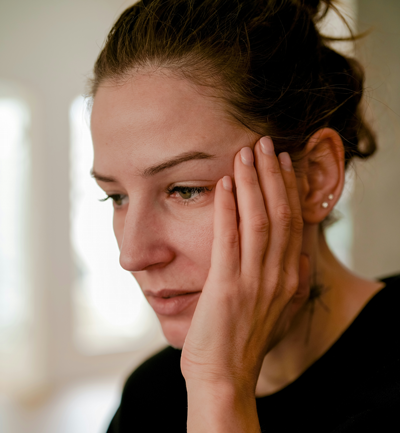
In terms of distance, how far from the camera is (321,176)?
0.97m

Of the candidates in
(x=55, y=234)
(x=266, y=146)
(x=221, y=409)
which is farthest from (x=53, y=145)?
(x=221, y=409)

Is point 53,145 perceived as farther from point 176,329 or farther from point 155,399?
point 176,329

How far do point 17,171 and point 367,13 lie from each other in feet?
9.97

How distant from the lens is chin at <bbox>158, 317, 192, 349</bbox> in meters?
0.98

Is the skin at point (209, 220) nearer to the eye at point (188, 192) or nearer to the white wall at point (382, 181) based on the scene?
the eye at point (188, 192)

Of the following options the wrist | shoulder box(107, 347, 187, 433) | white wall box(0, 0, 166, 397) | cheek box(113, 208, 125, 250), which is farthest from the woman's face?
white wall box(0, 0, 166, 397)

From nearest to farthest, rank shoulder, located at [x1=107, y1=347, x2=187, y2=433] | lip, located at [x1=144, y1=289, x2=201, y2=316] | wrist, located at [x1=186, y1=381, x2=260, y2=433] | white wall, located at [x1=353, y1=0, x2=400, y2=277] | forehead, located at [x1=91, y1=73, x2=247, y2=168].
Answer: wrist, located at [x1=186, y1=381, x2=260, y2=433] → forehead, located at [x1=91, y1=73, x2=247, y2=168] → lip, located at [x1=144, y1=289, x2=201, y2=316] → shoulder, located at [x1=107, y1=347, x2=187, y2=433] → white wall, located at [x1=353, y1=0, x2=400, y2=277]

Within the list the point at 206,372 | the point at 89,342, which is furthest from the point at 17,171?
the point at 206,372

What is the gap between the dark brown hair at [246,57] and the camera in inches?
34.3

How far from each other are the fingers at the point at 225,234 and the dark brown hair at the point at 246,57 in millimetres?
162

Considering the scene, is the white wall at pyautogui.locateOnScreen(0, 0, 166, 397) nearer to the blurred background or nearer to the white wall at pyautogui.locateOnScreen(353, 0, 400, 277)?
the blurred background

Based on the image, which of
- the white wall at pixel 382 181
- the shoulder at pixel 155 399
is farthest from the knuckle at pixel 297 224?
the white wall at pixel 382 181

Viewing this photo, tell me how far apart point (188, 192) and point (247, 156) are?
15cm

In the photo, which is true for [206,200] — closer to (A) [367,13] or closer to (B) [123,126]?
(B) [123,126]
